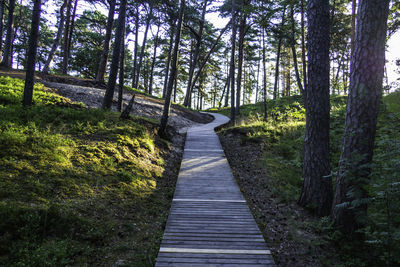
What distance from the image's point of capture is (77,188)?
4.82 m

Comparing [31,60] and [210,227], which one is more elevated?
[31,60]

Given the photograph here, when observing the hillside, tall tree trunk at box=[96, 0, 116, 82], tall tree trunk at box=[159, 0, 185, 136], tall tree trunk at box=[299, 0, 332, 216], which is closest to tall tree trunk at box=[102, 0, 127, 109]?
tall tree trunk at box=[96, 0, 116, 82]

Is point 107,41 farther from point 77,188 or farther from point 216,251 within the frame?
point 216,251

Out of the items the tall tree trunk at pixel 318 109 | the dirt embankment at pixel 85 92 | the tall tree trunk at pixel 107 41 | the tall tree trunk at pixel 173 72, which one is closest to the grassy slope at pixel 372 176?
the tall tree trunk at pixel 318 109

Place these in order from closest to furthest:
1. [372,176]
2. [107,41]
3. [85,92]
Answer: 1. [372,176]
2. [85,92]
3. [107,41]

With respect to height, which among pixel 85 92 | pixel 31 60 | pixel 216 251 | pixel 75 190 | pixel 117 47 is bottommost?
pixel 216 251

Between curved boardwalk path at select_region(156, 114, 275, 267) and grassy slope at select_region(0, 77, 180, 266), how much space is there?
1.12ft

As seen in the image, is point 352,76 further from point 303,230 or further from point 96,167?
point 96,167

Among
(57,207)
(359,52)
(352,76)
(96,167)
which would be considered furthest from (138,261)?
(359,52)

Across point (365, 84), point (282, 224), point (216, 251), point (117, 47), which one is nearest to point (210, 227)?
point (216, 251)

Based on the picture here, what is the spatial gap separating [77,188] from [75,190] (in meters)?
0.08

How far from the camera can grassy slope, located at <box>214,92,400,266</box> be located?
330cm

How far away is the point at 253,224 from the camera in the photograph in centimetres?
480

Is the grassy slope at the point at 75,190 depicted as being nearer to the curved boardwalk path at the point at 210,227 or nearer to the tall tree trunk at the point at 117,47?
the curved boardwalk path at the point at 210,227
